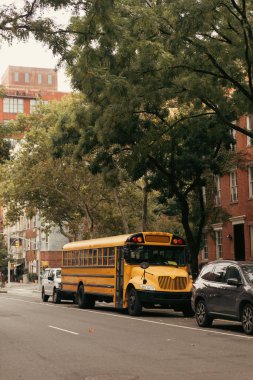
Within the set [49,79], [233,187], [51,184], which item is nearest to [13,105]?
[49,79]

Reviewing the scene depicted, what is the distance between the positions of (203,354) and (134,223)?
36.9 meters

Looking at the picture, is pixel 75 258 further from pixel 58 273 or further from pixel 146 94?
pixel 146 94

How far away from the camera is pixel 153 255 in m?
22.9

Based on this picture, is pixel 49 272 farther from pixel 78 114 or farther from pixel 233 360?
pixel 233 360

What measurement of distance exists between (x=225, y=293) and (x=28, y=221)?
73.9 meters

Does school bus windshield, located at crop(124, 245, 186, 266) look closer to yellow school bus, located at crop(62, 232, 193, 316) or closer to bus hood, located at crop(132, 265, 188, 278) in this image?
yellow school bus, located at crop(62, 232, 193, 316)

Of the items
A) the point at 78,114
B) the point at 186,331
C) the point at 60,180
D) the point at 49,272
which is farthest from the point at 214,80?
the point at 60,180

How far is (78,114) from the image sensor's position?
25.0 meters

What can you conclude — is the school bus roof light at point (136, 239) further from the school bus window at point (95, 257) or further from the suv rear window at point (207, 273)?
the suv rear window at point (207, 273)

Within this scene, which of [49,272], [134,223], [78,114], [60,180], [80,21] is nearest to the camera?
[80,21]

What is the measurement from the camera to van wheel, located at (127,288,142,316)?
21.5 metres

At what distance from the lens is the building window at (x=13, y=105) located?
398 feet

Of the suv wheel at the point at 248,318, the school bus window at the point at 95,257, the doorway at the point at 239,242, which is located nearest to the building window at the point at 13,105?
the doorway at the point at 239,242

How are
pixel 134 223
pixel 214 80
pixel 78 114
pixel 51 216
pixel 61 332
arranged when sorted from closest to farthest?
pixel 61 332
pixel 214 80
pixel 78 114
pixel 51 216
pixel 134 223
